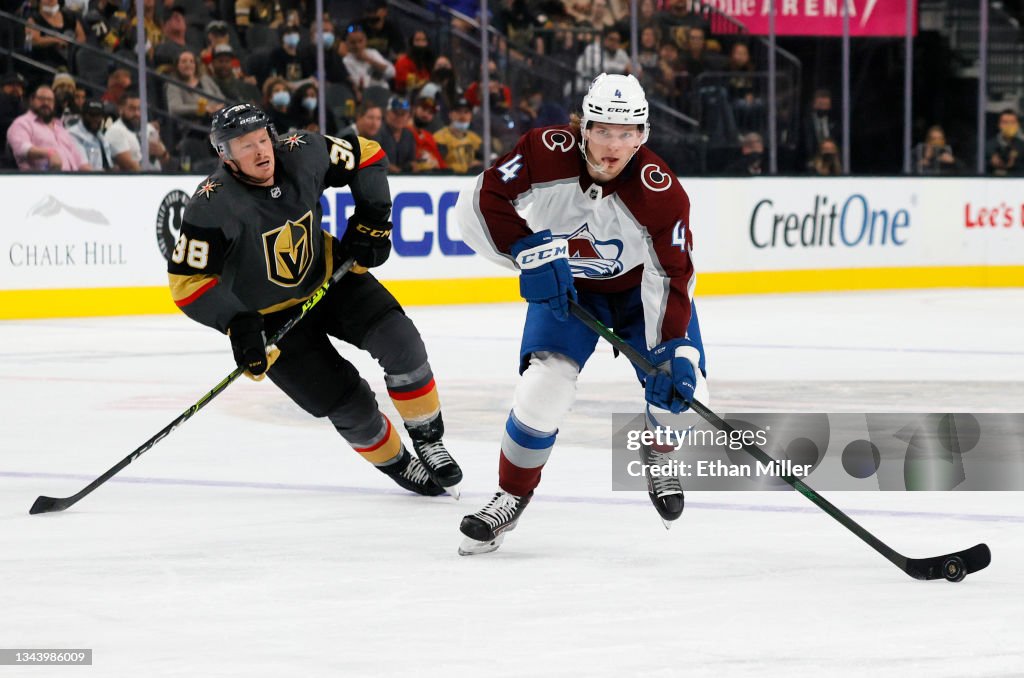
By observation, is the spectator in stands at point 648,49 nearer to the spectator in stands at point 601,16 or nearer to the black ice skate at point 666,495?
the spectator in stands at point 601,16

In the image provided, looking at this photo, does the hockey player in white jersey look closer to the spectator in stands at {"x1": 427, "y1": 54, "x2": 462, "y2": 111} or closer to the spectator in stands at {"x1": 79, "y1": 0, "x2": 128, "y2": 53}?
the spectator in stands at {"x1": 79, "y1": 0, "x2": 128, "y2": 53}

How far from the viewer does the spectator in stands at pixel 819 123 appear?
12648mm

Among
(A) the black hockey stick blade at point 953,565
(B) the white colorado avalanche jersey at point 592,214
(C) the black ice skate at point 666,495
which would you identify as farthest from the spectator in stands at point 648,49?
(A) the black hockey stick blade at point 953,565

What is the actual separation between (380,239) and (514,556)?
43.5 inches

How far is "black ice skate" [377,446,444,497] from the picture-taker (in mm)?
4211

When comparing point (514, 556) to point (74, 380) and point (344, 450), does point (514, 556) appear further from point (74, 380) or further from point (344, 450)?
point (74, 380)

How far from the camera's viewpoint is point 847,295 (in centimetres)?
1198

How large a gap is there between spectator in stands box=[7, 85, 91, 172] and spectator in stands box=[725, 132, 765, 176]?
15.9ft

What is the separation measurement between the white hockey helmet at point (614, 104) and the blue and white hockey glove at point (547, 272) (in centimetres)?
26

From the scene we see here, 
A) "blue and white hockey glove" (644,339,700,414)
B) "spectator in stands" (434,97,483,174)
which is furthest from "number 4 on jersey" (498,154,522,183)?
"spectator in stands" (434,97,483,174)

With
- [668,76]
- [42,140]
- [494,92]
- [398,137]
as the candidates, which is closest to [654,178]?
[42,140]

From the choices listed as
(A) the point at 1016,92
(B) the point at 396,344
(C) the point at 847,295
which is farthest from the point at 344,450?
(A) the point at 1016,92

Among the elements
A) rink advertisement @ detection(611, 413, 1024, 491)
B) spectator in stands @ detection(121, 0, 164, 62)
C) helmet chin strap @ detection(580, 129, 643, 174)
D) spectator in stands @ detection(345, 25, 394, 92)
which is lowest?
rink advertisement @ detection(611, 413, 1024, 491)

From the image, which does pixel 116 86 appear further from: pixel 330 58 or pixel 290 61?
pixel 330 58
